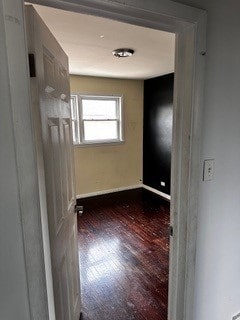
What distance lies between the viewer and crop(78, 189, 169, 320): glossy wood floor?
6.18 feet

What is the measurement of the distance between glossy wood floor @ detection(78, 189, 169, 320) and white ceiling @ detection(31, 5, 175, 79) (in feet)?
7.68

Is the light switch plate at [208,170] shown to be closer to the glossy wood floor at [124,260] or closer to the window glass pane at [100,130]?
the glossy wood floor at [124,260]

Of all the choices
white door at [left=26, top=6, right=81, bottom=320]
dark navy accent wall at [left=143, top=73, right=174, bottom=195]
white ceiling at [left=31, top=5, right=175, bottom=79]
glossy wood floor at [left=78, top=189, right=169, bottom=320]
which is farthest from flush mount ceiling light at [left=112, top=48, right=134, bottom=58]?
glossy wood floor at [left=78, top=189, right=169, bottom=320]

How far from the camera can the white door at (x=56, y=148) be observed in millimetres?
863

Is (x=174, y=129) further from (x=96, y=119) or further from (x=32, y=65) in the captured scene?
(x=96, y=119)

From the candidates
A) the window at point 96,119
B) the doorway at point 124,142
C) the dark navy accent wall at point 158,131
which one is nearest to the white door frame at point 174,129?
the doorway at point 124,142

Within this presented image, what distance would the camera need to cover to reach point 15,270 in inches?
30.4

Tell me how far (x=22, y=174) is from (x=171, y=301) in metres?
1.17

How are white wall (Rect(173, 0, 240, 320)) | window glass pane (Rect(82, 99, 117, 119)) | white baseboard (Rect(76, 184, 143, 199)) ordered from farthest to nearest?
white baseboard (Rect(76, 184, 143, 199)) → window glass pane (Rect(82, 99, 117, 119)) → white wall (Rect(173, 0, 240, 320))

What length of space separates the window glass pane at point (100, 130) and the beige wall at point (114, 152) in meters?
0.20

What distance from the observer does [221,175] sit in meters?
1.30

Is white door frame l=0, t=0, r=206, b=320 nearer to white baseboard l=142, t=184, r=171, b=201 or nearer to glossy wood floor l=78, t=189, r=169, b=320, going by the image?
glossy wood floor l=78, t=189, r=169, b=320

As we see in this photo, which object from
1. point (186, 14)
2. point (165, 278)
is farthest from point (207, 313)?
point (186, 14)

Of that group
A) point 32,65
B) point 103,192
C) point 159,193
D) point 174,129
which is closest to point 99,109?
point 103,192
